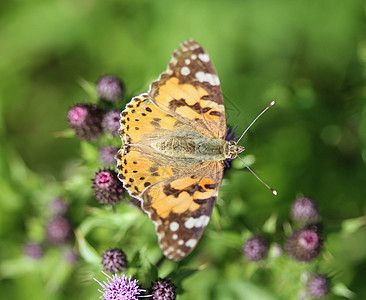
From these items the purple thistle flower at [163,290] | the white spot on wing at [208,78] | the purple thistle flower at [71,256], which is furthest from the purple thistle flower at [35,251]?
the white spot on wing at [208,78]

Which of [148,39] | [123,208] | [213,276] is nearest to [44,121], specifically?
[148,39]

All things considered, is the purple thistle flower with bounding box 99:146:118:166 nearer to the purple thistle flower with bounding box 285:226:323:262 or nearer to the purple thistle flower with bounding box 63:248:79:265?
the purple thistle flower with bounding box 63:248:79:265

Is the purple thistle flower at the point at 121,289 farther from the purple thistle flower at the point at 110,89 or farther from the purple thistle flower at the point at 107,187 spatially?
the purple thistle flower at the point at 110,89

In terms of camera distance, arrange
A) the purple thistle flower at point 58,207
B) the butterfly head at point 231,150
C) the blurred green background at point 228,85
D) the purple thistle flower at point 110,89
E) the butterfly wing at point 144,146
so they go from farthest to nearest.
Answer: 1. the blurred green background at point 228,85
2. the purple thistle flower at point 58,207
3. the purple thistle flower at point 110,89
4. the butterfly head at point 231,150
5. the butterfly wing at point 144,146

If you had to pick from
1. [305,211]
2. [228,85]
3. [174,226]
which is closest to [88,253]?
[174,226]

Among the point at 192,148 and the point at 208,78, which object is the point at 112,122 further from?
the point at 208,78

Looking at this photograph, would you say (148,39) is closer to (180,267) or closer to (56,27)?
(56,27)
